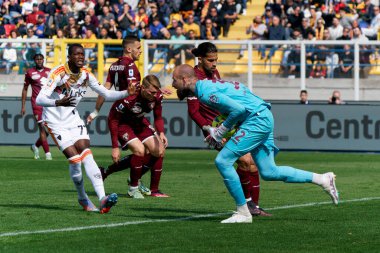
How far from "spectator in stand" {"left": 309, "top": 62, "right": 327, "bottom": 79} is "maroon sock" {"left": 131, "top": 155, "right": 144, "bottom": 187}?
13.7 m

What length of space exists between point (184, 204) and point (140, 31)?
21.2 meters

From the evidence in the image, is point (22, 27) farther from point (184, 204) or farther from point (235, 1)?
point (184, 204)

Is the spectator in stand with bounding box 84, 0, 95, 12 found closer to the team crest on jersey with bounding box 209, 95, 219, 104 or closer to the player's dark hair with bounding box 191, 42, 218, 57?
the player's dark hair with bounding box 191, 42, 218, 57

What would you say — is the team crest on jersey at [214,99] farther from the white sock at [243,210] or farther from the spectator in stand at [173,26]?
the spectator in stand at [173,26]

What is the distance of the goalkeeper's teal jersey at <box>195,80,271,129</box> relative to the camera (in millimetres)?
11820

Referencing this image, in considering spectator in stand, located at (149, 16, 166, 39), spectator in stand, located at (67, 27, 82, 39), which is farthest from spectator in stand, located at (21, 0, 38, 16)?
spectator in stand, located at (149, 16, 166, 39)

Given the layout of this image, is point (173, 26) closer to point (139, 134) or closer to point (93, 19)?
point (93, 19)

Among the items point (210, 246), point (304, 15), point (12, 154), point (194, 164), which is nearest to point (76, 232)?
point (210, 246)

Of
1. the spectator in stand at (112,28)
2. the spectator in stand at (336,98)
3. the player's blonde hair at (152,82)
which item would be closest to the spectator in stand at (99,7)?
the spectator in stand at (112,28)

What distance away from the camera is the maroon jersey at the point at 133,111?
15898 mm

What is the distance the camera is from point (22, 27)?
3731 centimetres

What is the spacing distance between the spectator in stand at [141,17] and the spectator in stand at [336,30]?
6.79m

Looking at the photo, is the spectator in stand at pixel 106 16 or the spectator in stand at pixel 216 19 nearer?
the spectator in stand at pixel 216 19

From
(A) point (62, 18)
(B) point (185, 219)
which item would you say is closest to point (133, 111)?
(B) point (185, 219)
